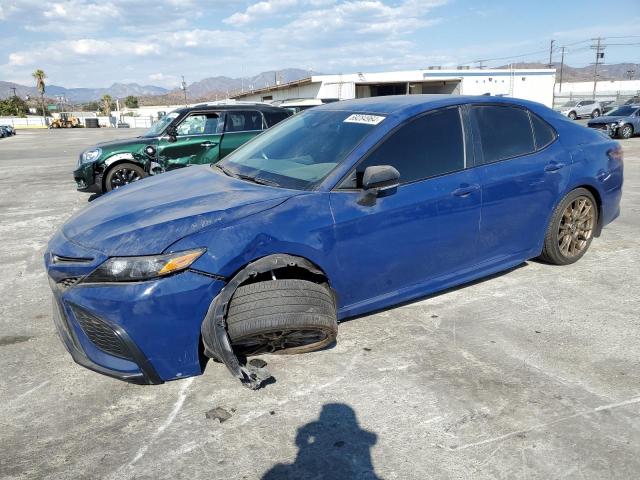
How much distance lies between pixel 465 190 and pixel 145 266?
226cm

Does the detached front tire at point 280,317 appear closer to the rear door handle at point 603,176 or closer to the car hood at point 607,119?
the rear door handle at point 603,176

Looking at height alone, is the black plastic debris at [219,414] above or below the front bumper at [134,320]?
below

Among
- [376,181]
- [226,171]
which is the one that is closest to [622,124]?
Result: [226,171]

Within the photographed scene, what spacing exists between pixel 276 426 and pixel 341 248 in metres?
1.11

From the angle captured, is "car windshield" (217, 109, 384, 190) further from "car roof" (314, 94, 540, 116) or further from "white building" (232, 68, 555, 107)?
"white building" (232, 68, 555, 107)

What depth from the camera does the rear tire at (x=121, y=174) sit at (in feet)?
28.7

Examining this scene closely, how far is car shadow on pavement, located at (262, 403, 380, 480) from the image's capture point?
7.59 ft

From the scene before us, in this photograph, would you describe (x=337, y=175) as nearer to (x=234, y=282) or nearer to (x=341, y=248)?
(x=341, y=248)

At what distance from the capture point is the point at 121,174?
886 centimetres

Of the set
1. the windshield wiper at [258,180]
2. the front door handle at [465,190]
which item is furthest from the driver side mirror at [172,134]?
the front door handle at [465,190]

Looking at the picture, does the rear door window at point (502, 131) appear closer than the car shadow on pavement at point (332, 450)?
No

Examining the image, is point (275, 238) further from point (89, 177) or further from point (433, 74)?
point (433, 74)

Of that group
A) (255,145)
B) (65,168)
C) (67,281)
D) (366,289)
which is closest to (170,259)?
(67,281)

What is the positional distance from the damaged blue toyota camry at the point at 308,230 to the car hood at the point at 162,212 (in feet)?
0.04
